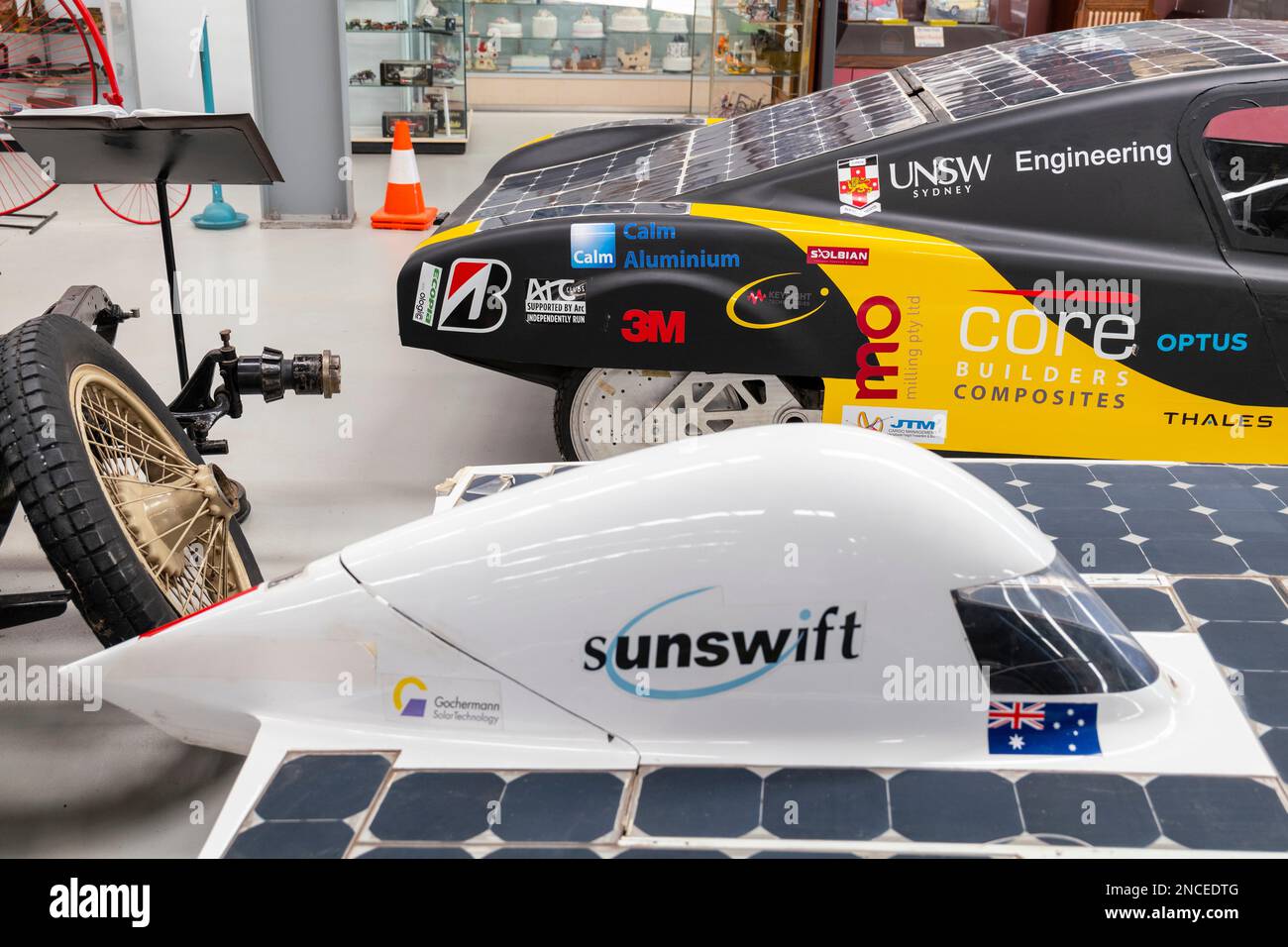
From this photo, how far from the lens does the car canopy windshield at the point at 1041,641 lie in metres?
1.93

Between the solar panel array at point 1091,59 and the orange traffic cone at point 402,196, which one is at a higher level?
the solar panel array at point 1091,59

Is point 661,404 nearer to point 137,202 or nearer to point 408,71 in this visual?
point 137,202

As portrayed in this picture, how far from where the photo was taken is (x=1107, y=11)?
8.96m

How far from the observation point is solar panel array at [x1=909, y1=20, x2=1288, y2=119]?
11.5ft

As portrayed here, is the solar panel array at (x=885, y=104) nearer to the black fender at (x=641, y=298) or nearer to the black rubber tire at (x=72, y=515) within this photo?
the black fender at (x=641, y=298)

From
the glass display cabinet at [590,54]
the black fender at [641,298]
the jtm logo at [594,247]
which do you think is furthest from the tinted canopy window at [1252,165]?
the glass display cabinet at [590,54]

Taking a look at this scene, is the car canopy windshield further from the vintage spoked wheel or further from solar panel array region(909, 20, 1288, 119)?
solar panel array region(909, 20, 1288, 119)

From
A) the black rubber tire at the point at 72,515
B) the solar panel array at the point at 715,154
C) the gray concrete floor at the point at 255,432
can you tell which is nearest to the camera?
the black rubber tire at the point at 72,515

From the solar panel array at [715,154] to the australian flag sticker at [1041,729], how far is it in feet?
6.93
